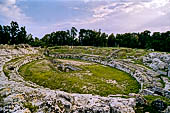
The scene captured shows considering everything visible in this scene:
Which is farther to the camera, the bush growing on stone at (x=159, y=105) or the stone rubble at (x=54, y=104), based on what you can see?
the bush growing on stone at (x=159, y=105)

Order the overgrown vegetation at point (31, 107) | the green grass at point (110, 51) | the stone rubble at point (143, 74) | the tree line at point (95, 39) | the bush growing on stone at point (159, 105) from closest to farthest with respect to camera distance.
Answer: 1. the overgrown vegetation at point (31, 107)
2. the bush growing on stone at point (159, 105)
3. the stone rubble at point (143, 74)
4. the green grass at point (110, 51)
5. the tree line at point (95, 39)

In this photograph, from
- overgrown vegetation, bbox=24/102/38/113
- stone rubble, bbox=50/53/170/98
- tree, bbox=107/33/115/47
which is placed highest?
tree, bbox=107/33/115/47

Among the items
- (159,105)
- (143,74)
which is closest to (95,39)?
(143,74)

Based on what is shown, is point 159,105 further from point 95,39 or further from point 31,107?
point 95,39

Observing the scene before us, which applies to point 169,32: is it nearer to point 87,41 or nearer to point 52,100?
point 87,41

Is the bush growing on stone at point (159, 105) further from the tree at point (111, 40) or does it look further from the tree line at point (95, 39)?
the tree at point (111, 40)

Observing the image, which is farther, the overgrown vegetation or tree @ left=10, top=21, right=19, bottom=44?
tree @ left=10, top=21, right=19, bottom=44

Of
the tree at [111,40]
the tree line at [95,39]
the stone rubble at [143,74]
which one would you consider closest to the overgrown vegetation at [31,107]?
the stone rubble at [143,74]

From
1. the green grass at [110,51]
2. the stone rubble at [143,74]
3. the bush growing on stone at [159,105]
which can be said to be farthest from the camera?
the green grass at [110,51]

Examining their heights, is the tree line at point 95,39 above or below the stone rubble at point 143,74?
above

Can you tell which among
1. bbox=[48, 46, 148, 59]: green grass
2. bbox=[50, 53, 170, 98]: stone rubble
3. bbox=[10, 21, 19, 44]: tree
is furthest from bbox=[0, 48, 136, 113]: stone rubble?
bbox=[10, 21, 19, 44]: tree

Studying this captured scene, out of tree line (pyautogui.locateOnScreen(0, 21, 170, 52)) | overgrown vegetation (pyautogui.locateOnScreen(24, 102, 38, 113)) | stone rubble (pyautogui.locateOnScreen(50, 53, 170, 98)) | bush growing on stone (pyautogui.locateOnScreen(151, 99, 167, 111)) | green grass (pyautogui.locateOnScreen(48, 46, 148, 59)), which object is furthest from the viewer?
tree line (pyautogui.locateOnScreen(0, 21, 170, 52))

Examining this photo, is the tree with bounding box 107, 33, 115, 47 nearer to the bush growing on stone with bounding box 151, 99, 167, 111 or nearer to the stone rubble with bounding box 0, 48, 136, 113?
the stone rubble with bounding box 0, 48, 136, 113

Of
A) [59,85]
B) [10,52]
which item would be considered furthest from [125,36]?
[59,85]
